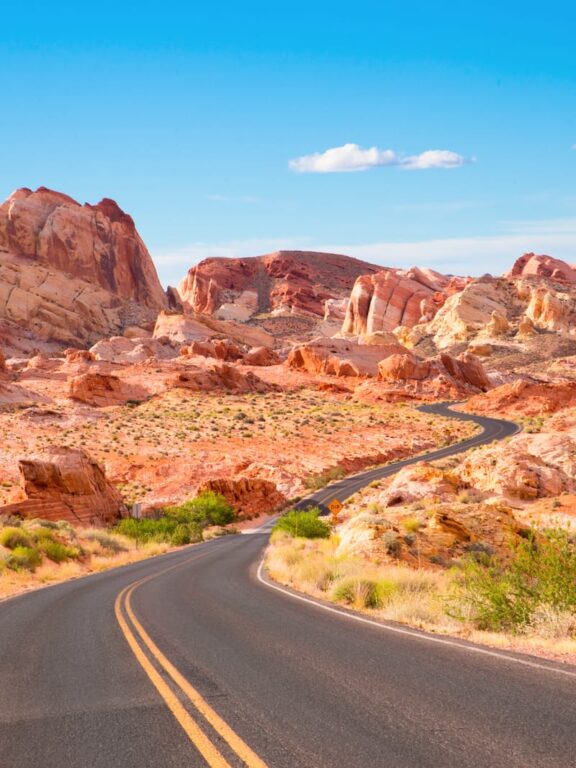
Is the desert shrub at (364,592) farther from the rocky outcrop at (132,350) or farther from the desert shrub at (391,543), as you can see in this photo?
the rocky outcrop at (132,350)

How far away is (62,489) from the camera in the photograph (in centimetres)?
3619

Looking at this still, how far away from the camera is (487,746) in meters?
5.15

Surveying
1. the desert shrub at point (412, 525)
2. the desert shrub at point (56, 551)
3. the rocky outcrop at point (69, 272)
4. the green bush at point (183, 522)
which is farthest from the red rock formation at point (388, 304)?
the desert shrub at point (412, 525)

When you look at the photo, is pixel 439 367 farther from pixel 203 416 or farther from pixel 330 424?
pixel 203 416

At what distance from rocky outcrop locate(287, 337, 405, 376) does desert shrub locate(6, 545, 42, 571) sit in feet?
233

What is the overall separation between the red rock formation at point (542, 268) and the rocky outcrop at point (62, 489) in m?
127

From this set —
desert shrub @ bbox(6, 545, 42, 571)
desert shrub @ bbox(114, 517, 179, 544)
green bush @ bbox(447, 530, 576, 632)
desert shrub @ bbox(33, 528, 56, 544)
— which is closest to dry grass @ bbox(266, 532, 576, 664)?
green bush @ bbox(447, 530, 576, 632)

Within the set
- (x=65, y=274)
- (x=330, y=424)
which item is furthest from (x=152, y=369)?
(x=65, y=274)

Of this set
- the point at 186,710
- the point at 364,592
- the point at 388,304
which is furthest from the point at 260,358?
the point at 186,710

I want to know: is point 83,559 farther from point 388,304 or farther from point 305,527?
point 388,304

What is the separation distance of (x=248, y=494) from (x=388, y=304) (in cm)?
10528

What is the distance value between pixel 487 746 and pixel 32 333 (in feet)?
380

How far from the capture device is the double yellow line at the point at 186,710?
207 inches

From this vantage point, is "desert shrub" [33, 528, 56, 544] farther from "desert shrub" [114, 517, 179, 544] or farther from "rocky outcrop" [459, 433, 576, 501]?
"rocky outcrop" [459, 433, 576, 501]
